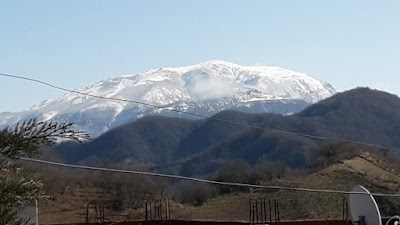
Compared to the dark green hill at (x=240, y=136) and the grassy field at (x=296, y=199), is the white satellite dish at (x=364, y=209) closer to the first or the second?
the grassy field at (x=296, y=199)

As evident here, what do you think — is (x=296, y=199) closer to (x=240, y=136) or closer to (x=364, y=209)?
(x=364, y=209)

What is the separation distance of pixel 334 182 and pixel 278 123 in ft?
257

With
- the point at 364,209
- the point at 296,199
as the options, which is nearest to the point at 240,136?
the point at 296,199

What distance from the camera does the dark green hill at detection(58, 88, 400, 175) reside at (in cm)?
10644

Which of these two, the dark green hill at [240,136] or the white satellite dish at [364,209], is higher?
the dark green hill at [240,136]

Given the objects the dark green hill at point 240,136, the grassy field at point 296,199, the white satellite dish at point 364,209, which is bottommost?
the white satellite dish at point 364,209

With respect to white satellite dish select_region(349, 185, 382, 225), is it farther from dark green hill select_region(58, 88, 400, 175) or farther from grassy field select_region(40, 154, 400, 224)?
dark green hill select_region(58, 88, 400, 175)

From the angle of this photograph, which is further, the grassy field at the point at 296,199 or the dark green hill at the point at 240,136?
the dark green hill at the point at 240,136

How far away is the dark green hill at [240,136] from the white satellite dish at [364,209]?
81098 mm

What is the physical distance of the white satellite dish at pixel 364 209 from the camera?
42.9ft

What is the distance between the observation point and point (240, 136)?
12481 cm

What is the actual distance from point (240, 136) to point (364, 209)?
112 m

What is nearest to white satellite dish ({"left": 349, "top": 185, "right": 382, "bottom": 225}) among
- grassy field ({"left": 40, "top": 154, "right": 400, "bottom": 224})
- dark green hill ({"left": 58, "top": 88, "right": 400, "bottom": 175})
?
grassy field ({"left": 40, "top": 154, "right": 400, "bottom": 224})

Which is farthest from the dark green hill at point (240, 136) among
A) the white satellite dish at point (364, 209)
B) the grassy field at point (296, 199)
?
the white satellite dish at point (364, 209)
